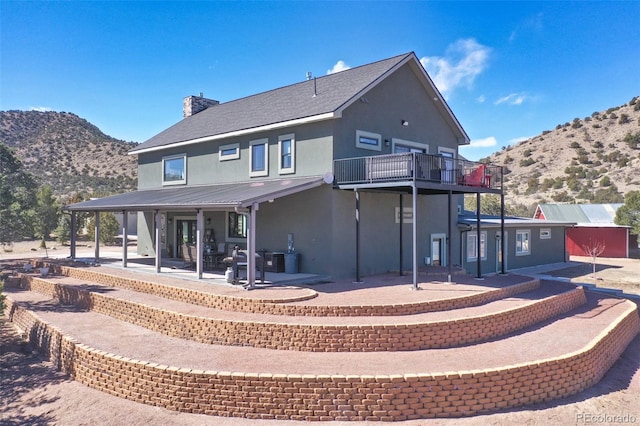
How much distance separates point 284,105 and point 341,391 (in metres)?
13.2

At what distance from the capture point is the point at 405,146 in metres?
16.8

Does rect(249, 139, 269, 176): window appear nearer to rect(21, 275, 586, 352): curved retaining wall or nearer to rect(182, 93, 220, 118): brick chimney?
rect(21, 275, 586, 352): curved retaining wall

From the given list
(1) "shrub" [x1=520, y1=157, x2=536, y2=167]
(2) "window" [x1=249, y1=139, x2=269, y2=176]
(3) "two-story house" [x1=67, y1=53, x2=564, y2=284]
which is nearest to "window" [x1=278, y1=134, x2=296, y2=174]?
(3) "two-story house" [x1=67, y1=53, x2=564, y2=284]

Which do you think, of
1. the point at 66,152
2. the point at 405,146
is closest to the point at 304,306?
the point at 405,146

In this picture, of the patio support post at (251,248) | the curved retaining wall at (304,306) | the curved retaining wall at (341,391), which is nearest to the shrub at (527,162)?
the curved retaining wall at (304,306)

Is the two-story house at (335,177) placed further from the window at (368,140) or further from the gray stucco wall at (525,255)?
the gray stucco wall at (525,255)

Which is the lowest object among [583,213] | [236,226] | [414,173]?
[236,226]

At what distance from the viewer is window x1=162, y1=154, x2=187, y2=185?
788 inches

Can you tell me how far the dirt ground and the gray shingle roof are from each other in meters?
10.00

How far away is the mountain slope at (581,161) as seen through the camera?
163 feet

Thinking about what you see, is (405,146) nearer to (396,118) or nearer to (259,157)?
(396,118)

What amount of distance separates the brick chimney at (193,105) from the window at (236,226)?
10.4m

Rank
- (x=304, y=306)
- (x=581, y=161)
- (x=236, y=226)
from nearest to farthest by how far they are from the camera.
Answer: (x=304, y=306)
(x=236, y=226)
(x=581, y=161)

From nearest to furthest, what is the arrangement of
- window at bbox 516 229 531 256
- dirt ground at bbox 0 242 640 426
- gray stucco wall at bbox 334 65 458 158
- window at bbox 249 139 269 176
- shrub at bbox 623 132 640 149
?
dirt ground at bbox 0 242 640 426
gray stucco wall at bbox 334 65 458 158
window at bbox 249 139 269 176
window at bbox 516 229 531 256
shrub at bbox 623 132 640 149
